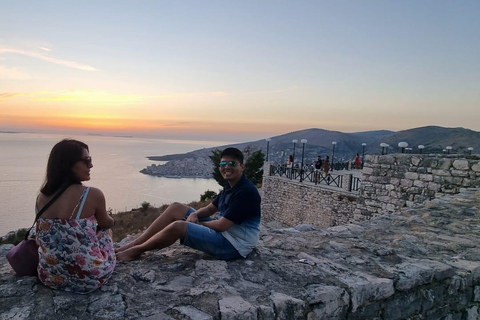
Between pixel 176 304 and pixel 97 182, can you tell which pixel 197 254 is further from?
pixel 97 182

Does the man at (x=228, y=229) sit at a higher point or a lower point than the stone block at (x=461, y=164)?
lower

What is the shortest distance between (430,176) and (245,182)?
18.6ft

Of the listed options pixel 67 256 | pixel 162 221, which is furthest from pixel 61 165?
pixel 162 221

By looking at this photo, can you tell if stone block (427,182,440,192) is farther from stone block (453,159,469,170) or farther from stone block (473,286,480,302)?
stone block (473,286,480,302)

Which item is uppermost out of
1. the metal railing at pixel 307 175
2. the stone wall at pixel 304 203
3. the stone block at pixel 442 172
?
the stone block at pixel 442 172

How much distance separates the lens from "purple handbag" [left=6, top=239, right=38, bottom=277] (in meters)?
2.01

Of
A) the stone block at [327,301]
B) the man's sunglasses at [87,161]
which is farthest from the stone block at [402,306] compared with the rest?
the man's sunglasses at [87,161]

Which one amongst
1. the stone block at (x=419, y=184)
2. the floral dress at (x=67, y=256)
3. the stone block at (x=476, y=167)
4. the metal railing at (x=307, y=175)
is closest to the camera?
the floral dress at (x=67, y=256)

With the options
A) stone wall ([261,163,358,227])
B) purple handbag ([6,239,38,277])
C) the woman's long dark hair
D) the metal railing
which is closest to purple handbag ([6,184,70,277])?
purple handbag ([6,239,38,277])

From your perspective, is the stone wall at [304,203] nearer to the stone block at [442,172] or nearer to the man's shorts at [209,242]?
the stone block at [442,172]

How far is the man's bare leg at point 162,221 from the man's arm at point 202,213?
4.6 inches

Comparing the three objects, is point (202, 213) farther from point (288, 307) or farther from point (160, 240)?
point (288, 307)

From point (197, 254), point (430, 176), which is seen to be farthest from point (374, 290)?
point (430, 176)

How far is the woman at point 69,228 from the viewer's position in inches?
73.5
